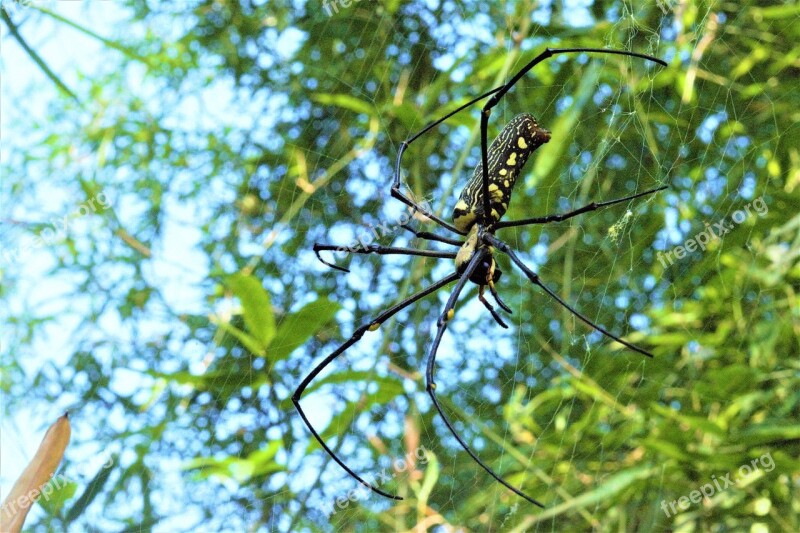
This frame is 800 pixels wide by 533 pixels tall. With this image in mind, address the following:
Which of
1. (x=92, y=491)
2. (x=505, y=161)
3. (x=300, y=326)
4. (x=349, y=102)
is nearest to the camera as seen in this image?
(x=505, y=161)

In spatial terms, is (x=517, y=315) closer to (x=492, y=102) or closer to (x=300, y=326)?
(x=300, y=326)

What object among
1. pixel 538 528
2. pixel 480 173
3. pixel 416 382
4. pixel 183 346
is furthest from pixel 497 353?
pixel 183 346

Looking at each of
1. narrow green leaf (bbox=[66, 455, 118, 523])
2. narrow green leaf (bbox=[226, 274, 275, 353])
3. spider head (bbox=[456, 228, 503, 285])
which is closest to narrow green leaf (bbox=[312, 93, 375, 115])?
narrow green leaf (bbox=[226, 274, 275, 353])

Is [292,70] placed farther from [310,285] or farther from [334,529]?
[334,529]

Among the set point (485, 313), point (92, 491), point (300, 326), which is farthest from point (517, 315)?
point (92, 491)

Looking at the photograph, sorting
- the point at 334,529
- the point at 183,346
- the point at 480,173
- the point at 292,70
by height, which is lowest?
the point at 334,529

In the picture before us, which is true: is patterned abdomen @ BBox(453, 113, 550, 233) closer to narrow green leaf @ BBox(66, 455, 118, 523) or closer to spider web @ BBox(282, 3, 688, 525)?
spider web @ BBox(282, 3, 688, 525)

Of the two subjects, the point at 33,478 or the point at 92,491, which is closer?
the point at 33,478
